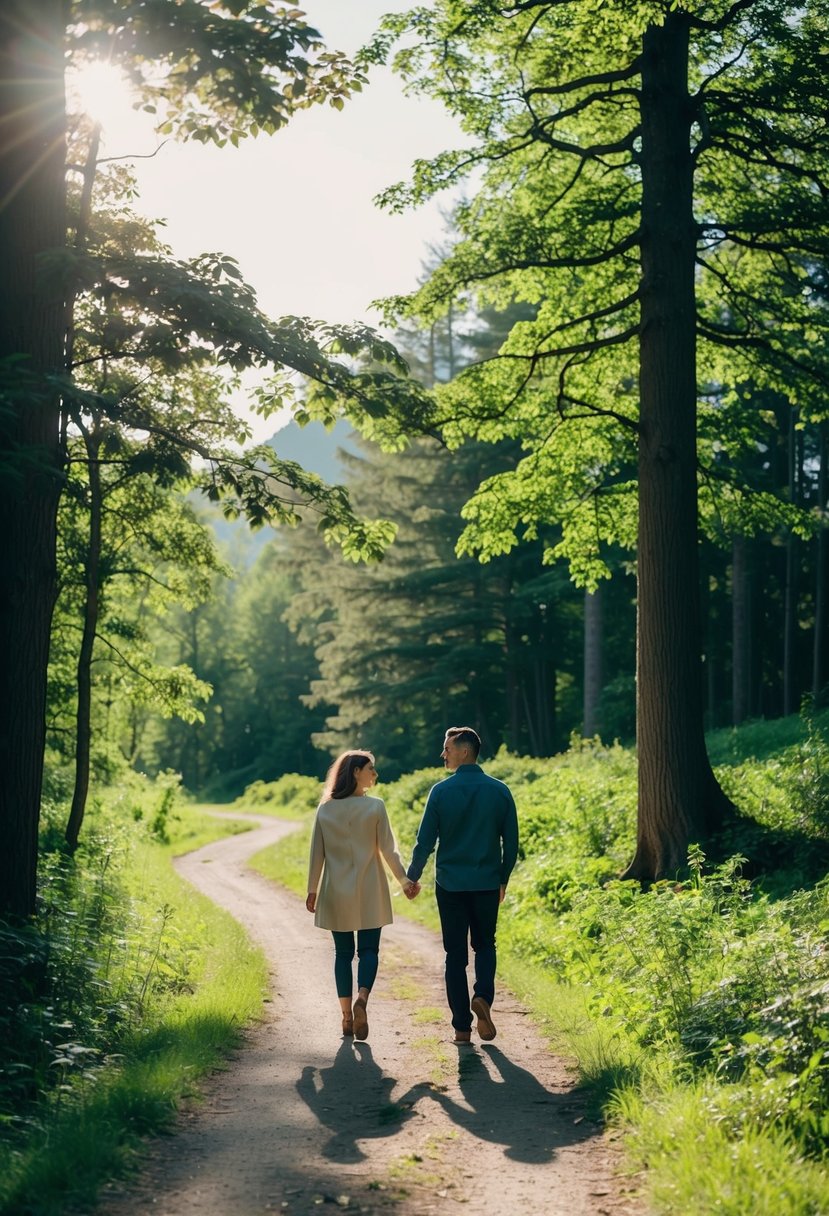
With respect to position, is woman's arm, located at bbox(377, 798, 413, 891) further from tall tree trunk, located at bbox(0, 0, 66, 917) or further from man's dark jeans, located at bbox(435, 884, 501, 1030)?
tall tree trunk, located at bbox(0, 0, 66, 917)

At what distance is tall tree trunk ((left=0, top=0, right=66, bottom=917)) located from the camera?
7.69 metres

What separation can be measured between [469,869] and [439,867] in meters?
0.23

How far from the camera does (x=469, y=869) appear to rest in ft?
24.2

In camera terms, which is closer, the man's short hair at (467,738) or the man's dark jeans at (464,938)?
the man's dark jeans at (464,938)

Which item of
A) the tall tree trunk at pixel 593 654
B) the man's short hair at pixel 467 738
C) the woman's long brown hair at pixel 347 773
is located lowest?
the woman's long brown hair at pixel 347 773

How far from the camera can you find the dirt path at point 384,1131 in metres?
4.63

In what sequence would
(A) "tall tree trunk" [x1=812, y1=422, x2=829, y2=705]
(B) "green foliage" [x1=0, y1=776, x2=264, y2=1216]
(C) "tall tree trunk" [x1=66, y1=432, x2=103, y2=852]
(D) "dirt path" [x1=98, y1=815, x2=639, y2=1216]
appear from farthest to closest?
(A) "tall tree trunk" [x1=812, y1=422, x2=829, y2=705], (C) "tall tree trunk" [x1=66, y1=432, x2=103, y2=852], (B) "green foliage" [x1=0, y1=776, x2=264, y2=1216], (D) "dirt path" [x1=98, y1=815, x2=639, y2=1216]

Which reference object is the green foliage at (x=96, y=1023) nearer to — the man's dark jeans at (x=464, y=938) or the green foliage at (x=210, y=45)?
the man's dark jeans at (x=464, y=938)

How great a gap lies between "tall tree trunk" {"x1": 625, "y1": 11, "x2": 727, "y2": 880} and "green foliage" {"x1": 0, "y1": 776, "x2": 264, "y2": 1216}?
14.1 ft

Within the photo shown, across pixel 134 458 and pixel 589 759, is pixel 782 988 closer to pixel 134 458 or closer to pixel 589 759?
pixel 134 458

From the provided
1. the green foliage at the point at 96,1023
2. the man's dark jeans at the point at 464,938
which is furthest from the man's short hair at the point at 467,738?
the green foliage at the point at 96,1023

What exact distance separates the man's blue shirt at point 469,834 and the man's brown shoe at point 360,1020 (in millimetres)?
1091

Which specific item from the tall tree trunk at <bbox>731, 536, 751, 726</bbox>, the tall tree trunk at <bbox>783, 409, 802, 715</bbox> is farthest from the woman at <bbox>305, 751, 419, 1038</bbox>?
the tall tree trunk at <bbox>783, 409, 802, 715</bbox>

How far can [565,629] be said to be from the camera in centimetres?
4122
